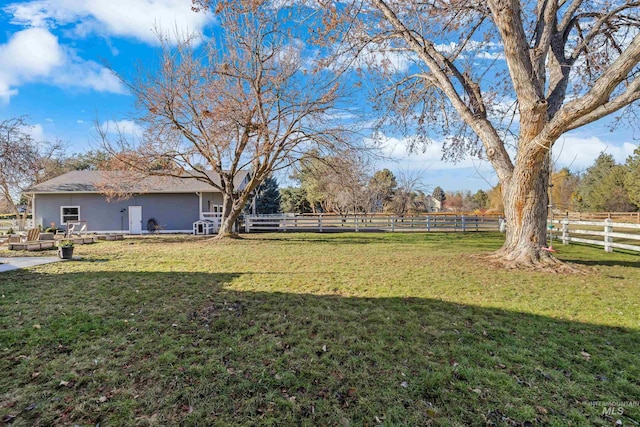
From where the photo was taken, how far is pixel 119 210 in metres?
18.8

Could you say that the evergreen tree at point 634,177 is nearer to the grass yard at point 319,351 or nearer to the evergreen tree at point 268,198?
the grass yard at point 319,351

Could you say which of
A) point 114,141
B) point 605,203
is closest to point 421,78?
point 114,141

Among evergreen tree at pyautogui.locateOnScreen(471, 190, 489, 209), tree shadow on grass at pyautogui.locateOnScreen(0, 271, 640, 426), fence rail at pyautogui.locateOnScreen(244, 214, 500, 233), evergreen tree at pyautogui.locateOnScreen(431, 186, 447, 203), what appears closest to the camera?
tree shadow on grass at pyautogui.locateOnScreen(0, 271, 640, 426)

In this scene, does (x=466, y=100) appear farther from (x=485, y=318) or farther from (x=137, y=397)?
(x=137, y=397)

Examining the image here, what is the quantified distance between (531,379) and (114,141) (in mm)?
15667

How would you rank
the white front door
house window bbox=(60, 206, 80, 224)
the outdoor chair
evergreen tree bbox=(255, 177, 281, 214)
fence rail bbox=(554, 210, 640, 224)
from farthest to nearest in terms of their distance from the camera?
fence rail bbox=(554, 210, 640, 224) < evergreen tree bbox=(255, 177, 281, 214) < the white front door < house window bbox=(60, 206, 80, 224) < the outdoor chair

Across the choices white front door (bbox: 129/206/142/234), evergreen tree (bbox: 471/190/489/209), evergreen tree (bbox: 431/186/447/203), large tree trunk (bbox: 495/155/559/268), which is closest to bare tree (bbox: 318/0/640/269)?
large tree trunk (bbox: 495/155/559/268)

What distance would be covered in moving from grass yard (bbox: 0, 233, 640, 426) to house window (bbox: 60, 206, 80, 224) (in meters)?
15.4

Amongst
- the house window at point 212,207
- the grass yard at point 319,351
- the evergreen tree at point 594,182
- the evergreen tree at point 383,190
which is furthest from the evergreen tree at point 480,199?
the grass yard at point 319,351

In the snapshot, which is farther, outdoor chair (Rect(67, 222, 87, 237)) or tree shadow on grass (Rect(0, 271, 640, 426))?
outdoor chair (Rect(67, 222, 87, 237))

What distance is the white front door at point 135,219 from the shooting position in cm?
1867

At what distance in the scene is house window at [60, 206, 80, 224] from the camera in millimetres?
18453

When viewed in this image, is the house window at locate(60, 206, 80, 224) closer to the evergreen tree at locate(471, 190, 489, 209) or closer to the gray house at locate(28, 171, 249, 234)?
the gray house at locate(28, 171, 249, 234)

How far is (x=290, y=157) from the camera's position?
45.3 feet
